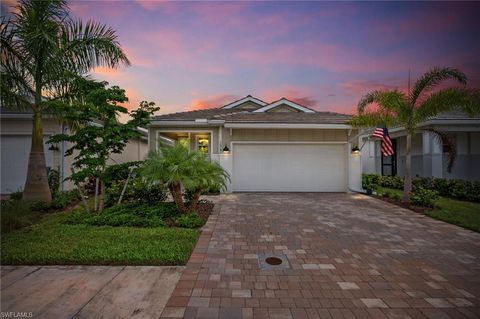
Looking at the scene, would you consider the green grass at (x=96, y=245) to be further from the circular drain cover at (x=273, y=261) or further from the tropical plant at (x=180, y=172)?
the circular drain cover at (x=273, y=261)

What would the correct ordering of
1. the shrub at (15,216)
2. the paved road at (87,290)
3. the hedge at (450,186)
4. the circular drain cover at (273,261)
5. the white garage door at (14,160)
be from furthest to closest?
1. the white garage door at (14,160)
2. the hedge at (450,186)
3. the shrub at (15,216)
4. the circular drain cover at (273,261)
5. the paved road at (87,290)

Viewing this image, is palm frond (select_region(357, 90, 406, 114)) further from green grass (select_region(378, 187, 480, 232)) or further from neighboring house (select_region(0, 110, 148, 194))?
neighboring house (select_region(0, 110, 148, 194))

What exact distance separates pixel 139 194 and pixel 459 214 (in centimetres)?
970

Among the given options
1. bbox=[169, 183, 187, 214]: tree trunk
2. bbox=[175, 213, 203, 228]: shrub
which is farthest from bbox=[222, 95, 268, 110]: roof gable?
bbox=[175, 213, 203, 228]: shrub

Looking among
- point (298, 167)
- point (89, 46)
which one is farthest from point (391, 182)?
point (89, 46)

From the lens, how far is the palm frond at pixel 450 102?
278 inches

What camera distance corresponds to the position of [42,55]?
6672mm

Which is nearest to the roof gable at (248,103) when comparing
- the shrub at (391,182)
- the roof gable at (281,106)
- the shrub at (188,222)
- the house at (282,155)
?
the roof gable at (281,106)

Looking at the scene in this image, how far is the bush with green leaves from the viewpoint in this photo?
17.7 feet

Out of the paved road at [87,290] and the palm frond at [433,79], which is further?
the palm frond at [433,79]

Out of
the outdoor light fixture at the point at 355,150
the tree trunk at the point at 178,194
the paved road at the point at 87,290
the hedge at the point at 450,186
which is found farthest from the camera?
the outdoor light fixture at the point at 355,150

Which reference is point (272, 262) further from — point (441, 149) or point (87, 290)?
point (441, 149)

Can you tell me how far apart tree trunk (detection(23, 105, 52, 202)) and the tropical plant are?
3827 millimetres

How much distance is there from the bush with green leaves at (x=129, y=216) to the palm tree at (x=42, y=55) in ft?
8.75
